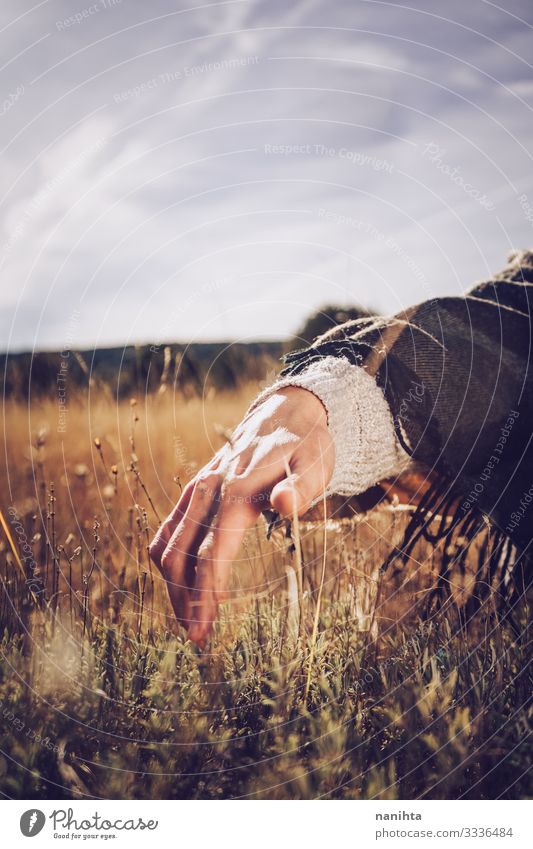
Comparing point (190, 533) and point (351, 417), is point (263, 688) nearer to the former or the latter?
point (190, 533)

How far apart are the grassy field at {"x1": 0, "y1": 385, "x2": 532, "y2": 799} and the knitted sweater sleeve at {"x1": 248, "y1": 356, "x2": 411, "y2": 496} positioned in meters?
0.23

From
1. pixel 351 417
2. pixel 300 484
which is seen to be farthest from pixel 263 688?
pixel 351 417

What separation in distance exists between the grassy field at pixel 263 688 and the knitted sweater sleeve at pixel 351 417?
23cm

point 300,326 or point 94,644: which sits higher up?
point 300,326

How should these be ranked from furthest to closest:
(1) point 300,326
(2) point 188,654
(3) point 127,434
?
(3) point 127,434
(1) point 300,326
(2) point 188,654

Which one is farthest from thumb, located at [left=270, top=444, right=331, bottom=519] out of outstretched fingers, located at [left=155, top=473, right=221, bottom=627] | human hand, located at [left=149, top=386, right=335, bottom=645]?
outstretched fingers, located at [left=155, top=473, right=221, bottom=627]

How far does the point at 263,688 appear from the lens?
115 centimetres

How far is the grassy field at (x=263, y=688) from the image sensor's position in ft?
3.57

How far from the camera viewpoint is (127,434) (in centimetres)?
170

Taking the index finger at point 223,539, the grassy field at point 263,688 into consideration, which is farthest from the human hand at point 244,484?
the grassy field at point 263,688

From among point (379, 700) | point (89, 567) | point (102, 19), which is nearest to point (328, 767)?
point (379, 700)

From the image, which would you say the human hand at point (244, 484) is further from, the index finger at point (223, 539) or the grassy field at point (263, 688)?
the grassy field at point (263, 688)

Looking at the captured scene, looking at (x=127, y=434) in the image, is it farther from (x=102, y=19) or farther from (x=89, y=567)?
(x=102, y=19)
